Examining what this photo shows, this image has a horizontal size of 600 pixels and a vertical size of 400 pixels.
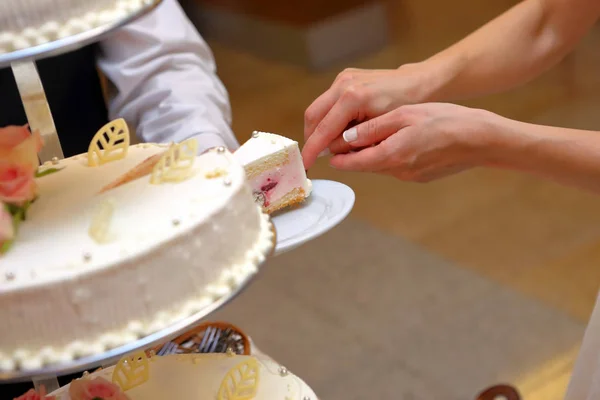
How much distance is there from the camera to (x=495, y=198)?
11.6 feet

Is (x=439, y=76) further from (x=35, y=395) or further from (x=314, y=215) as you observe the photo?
(x=35, y=395)

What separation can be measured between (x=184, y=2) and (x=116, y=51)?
4443mm

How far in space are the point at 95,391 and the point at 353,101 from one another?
2.24 feet

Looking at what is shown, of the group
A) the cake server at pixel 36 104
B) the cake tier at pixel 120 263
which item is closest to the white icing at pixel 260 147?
the cake server at pixel 36 104

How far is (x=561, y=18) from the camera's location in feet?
5.57

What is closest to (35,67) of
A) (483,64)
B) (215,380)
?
(215,380)

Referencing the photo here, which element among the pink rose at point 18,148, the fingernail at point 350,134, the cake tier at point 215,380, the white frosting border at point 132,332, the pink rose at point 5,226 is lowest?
the cake tier at point 215,380

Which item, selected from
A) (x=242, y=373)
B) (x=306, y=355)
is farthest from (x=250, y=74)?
(x=242, y=373)

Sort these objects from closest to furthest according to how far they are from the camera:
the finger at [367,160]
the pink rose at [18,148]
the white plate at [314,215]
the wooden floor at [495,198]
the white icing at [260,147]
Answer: the pink rose at [18,148]
the white plate at [314,215]
the finger at [367,160]
the white icing at [260,147]
the wooden floor at [495,198]

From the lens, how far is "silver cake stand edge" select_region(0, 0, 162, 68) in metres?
0.74

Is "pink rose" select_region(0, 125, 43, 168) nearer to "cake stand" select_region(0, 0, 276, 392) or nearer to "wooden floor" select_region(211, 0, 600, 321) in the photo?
"cake stand" select_region(0, 0, 276, 392)

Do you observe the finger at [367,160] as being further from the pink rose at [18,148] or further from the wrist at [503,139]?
the pink rose at [18,148]

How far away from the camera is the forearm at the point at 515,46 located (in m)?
1.65

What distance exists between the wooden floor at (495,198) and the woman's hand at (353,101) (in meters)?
1.66
